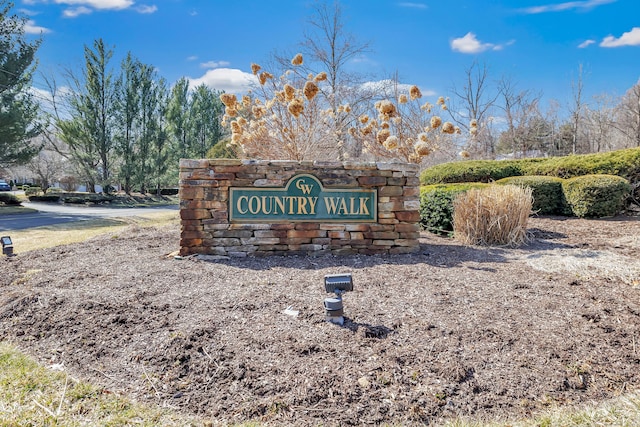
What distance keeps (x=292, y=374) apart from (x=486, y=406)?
90 centimetres

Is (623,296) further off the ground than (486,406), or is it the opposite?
(623,296)

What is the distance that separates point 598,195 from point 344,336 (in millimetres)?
6390

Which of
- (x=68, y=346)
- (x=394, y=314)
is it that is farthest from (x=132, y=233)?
(x=394, y=314)

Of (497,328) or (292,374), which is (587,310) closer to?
(497,328)

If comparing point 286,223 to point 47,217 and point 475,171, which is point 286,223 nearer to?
point 475,171

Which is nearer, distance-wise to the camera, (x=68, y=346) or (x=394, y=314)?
(x=68, y=346)

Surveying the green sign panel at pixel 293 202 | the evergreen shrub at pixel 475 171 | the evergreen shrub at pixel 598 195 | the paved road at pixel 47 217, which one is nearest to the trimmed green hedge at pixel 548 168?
the evergreen shrub at pixel 475 171

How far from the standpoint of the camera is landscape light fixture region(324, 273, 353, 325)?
2281 millimetres

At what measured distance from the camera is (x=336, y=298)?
2.32m

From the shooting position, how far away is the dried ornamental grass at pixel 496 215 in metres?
4.79

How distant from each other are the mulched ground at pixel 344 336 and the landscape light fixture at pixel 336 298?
76mm

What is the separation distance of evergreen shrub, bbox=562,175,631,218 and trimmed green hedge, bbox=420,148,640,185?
61 centimetres

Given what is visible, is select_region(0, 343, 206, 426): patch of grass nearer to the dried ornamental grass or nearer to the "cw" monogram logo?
the "cw" monogram logo

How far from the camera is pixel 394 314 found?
8.05 feet
